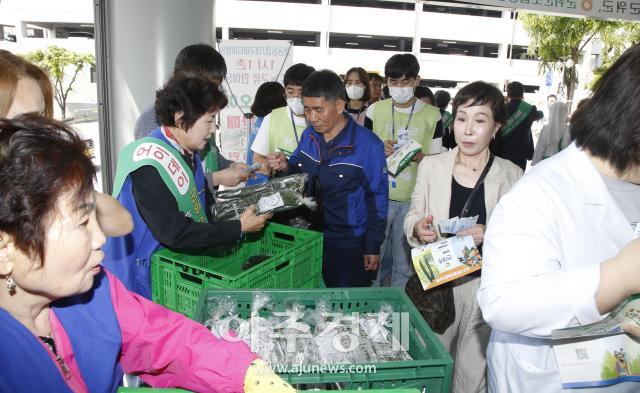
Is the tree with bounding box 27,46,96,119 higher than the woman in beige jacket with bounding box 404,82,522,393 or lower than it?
higher

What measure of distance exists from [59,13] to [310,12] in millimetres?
21340

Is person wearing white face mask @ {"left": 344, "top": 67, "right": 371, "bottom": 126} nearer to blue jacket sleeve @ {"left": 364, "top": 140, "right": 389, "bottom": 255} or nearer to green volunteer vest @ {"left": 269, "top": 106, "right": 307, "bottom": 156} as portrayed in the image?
green volunteer vest @ {"left": 269, "top": 106, "right": 307, "bottom": 156}

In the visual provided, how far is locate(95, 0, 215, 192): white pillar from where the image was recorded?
13.6 feet

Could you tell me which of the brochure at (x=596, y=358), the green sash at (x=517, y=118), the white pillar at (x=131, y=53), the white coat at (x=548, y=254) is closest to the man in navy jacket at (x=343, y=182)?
the white coat at (x=548, y=254)

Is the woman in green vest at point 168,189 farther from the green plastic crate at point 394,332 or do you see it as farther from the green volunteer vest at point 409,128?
the green volunteer vest at point 409,128

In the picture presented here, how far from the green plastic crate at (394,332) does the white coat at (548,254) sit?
0.22m

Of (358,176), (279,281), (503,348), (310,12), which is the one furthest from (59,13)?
(310,12)

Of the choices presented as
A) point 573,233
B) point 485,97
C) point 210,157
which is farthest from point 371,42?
point 573,233

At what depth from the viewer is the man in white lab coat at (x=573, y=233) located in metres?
1.02

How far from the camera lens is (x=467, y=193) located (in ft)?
7.76

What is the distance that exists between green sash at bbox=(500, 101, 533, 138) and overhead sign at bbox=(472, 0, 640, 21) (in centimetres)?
114

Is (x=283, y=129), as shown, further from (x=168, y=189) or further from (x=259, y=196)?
(x=168, y=189)

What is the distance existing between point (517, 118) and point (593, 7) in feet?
4.98

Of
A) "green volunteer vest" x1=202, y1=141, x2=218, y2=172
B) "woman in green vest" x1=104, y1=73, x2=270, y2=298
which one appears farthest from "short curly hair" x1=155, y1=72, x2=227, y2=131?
"green volunteer vest" x1=202, y1=141, x2=218, y2=172
